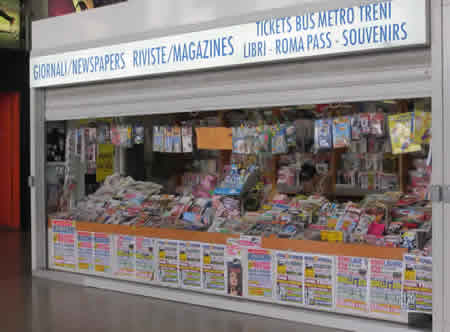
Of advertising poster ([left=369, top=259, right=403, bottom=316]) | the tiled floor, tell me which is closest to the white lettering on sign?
advertising poster ([left=369, top=259, right=403, bottom=316])

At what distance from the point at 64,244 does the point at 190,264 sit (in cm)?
178

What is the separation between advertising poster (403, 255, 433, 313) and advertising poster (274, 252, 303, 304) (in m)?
0.86

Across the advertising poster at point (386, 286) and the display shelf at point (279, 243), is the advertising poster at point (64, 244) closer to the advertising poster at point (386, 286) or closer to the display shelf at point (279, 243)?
the display shelf at point (279, 243)

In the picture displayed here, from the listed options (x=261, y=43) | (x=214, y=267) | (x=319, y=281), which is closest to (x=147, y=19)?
(x=261, y=43)

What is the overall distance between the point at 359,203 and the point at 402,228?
50cm

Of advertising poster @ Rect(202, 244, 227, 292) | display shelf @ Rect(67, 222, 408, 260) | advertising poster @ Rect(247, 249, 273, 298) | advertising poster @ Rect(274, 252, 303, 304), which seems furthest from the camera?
advertising poster @ Rect(202, 244, 227, 292)

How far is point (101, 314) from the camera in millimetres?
4867

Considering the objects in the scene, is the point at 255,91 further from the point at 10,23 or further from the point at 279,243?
the point at 10,23

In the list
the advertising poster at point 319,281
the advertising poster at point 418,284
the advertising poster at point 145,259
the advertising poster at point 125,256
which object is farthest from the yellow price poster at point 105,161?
the advertising poster at point 418,284

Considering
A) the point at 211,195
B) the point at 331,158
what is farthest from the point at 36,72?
the point at 331,158

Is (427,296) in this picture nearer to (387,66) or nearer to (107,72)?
(387,66)

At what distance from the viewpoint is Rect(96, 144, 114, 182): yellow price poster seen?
244 inches

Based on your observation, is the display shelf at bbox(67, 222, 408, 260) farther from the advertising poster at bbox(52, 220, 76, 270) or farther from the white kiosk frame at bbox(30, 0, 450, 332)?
the white kiosk frame at bbox(30, 0, 450, 332)

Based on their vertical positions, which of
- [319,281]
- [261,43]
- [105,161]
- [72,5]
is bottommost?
[319,281]
